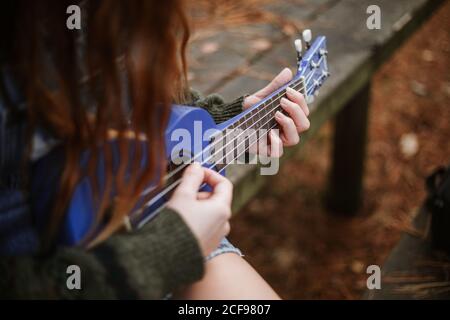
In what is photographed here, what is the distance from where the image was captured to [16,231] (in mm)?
774

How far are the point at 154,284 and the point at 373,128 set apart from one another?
2.16 metres

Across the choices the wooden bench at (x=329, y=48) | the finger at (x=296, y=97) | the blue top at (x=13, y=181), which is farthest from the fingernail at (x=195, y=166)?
the wooden bench at (x=329, y=48)

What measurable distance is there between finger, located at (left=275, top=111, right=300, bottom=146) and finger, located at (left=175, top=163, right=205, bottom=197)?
30 centimetres

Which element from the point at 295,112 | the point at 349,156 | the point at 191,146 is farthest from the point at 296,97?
the point at 349,156

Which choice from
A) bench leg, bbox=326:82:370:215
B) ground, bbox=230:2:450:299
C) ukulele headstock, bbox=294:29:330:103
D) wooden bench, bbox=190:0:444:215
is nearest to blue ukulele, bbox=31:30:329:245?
ukulele headstock, bbox=294:29:330:103

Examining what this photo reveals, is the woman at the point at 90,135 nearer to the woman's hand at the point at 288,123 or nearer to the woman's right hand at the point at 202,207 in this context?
the woman's right hand at the point at 202,207

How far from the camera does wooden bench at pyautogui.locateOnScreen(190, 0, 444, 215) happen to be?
5.30 ft

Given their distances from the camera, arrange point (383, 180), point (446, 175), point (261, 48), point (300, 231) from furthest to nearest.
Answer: point (383, 180)
point (300, 231)
point (261, 48)
point (446, 175)

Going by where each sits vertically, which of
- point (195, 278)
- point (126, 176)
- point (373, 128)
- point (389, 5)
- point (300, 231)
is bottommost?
point (300, 231)

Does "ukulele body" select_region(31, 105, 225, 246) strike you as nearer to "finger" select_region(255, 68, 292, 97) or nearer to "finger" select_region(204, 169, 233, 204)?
"finger" select_region(204, 169, 233, 204)

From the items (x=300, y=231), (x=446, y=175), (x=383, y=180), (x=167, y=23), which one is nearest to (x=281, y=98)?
(x=167, y=23)

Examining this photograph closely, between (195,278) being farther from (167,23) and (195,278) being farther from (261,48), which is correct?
(261,48)

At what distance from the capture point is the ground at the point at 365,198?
2186mm
